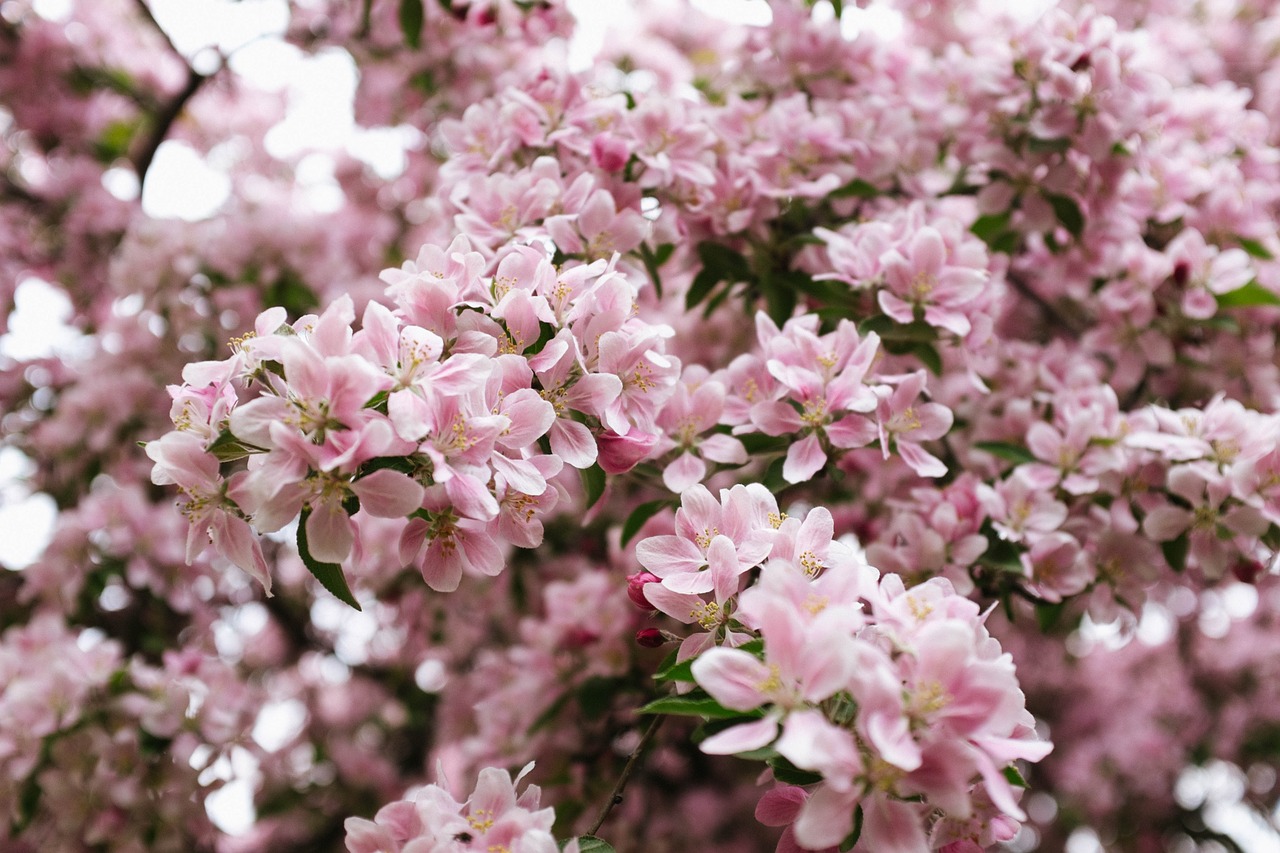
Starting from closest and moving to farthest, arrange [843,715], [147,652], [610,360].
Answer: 1. [843,715]
2. [610,360]
3. [147,652]

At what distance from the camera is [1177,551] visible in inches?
66.6

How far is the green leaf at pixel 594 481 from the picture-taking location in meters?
1.32

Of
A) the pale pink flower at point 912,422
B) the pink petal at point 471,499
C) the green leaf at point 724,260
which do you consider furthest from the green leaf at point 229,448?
the green leaf at point 724,260

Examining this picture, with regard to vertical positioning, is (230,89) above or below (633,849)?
above

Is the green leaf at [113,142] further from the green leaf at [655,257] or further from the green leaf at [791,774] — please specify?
the green leaf at [791,774]

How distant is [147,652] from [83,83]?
6.79 feet

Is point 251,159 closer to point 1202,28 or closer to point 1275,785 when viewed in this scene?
point 1202,28

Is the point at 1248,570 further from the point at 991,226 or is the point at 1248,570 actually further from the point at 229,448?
the point at 229,448

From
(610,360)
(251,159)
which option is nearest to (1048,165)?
(610,360)

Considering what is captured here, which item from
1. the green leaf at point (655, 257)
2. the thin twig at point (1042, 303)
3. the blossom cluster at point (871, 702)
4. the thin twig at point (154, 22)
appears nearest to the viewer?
the blossom cluster at point (871, 702)

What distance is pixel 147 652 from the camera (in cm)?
282

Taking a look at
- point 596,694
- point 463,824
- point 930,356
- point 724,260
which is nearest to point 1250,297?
point 930,356

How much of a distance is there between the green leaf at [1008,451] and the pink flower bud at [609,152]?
0.90m

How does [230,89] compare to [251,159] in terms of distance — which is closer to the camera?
[230,89]
